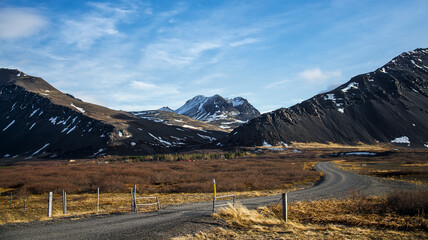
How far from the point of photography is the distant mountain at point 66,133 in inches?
4562

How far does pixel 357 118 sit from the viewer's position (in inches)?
5979

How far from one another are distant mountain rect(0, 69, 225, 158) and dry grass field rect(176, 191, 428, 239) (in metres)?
106

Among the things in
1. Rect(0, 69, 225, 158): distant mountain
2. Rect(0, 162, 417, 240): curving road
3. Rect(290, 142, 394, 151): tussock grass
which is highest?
Rect(0, 69, 225, 158): distant mountain

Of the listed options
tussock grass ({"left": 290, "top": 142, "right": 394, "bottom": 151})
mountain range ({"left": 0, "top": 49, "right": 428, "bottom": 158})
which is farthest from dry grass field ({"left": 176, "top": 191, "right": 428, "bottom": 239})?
tussock grass ({"left": 290, "top": 142, "right": 394, "bottom": 151})

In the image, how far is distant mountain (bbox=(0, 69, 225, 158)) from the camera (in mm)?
115875

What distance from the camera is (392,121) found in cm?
14488

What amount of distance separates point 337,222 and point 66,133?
140 m

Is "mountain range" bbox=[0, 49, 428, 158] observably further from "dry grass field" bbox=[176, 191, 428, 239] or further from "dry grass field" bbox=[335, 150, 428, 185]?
"dry grass field" bbox=[176, 191, 428, 239]

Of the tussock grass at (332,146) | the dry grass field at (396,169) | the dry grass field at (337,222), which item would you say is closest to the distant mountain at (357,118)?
the tussock grass at (332,146)

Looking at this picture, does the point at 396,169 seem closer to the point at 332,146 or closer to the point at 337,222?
the point at 337,222

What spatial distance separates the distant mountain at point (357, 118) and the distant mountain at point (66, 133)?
3740 cm

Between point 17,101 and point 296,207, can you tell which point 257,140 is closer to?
point 296,207

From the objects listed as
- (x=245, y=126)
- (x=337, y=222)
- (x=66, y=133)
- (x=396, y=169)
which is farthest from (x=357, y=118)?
(x=337, y=222)

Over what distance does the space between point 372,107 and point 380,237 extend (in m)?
172
